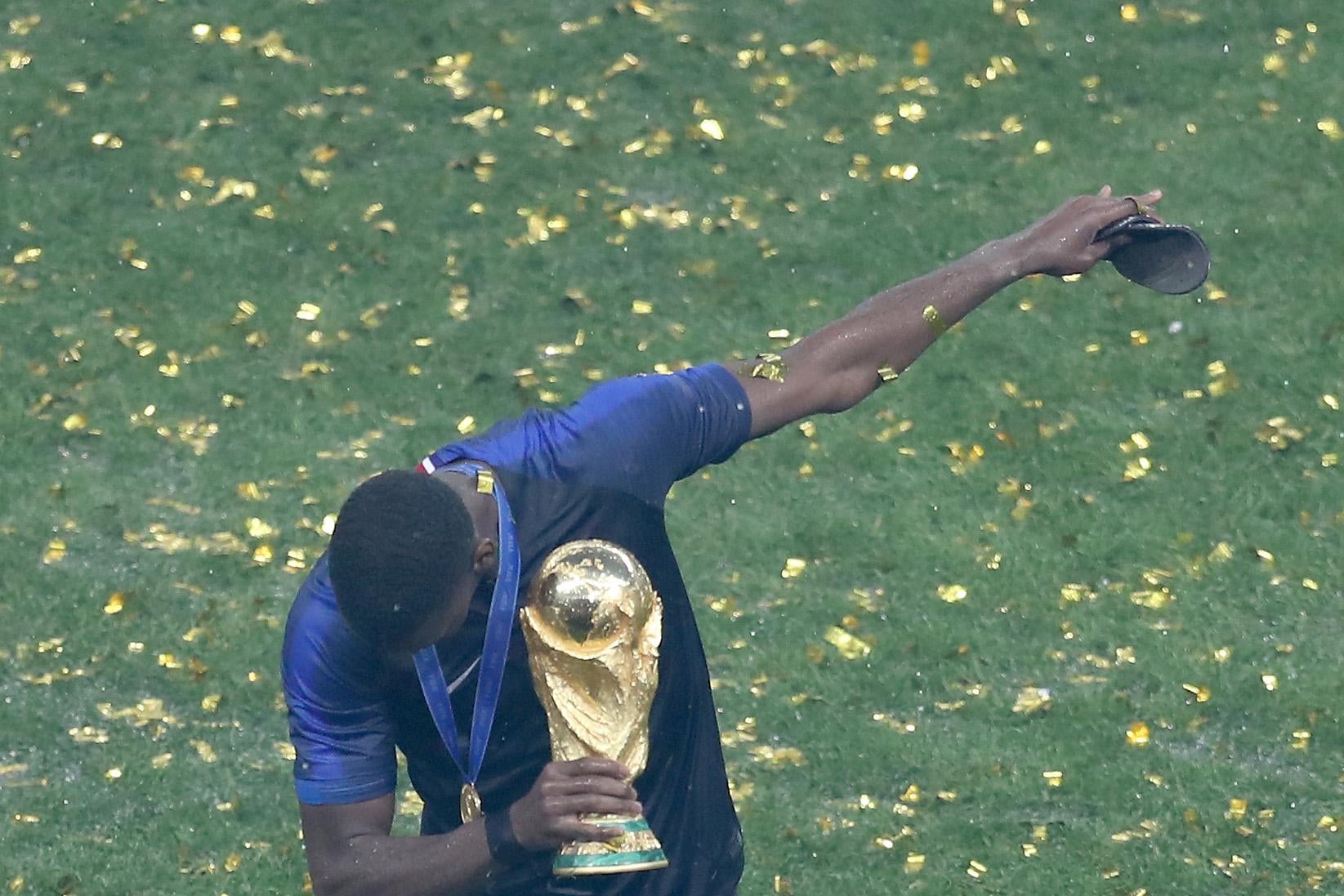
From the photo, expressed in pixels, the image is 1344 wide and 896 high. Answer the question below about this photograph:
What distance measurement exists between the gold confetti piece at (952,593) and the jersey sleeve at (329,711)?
424 centimetres

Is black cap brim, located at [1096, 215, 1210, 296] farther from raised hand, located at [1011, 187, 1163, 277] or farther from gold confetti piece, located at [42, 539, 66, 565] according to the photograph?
gold confetti piece, located at [42, 539, 66, 565]

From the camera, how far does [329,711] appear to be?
13.7 ft

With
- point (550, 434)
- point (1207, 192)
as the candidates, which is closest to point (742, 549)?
point (1207, 192)

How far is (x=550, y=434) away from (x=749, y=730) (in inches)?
133

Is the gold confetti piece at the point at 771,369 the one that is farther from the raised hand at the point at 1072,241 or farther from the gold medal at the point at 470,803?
the gold medal at the point at 470,803

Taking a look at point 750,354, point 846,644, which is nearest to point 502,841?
point 846,644

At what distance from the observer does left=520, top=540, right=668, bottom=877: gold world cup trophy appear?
12.6ft

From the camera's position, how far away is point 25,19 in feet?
39.7

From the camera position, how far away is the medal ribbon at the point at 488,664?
158 inches

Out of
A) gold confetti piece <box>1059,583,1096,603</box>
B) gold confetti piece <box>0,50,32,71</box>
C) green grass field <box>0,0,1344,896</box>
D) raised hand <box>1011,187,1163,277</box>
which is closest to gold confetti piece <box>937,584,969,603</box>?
green grass field <box>0,0,1344,896</box>

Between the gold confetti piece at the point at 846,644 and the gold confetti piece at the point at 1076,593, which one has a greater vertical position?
the gold confetti piece at the point at 1076,593

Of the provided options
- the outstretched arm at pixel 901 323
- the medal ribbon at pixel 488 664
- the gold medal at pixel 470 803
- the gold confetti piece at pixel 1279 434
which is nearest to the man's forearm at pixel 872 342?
the outstretched arm at pixel 901 323

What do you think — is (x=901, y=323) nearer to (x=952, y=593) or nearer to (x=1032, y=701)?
(x=1032, y=701)

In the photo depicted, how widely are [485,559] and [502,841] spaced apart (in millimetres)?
543
